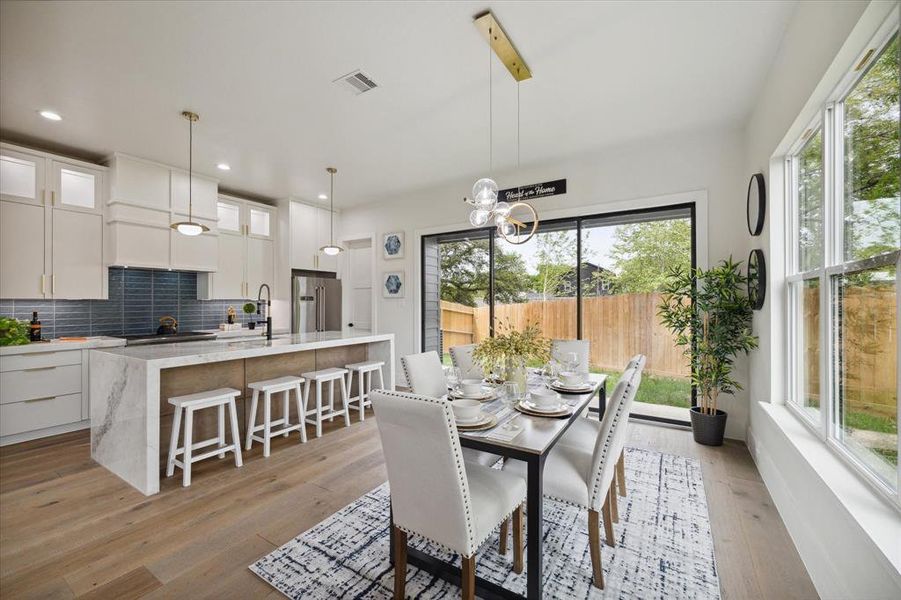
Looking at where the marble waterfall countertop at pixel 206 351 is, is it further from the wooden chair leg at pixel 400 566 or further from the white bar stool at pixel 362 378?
the wooden chair leg at pixel 400 566

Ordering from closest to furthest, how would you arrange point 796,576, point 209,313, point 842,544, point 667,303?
point 842,544
point 796,576
point 667,303
point 209,313

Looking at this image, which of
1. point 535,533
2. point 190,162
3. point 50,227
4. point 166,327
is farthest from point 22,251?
point 535,533

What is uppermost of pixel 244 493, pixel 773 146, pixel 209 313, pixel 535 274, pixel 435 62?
pixel 435 62

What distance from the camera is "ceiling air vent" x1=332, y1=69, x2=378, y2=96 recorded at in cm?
274

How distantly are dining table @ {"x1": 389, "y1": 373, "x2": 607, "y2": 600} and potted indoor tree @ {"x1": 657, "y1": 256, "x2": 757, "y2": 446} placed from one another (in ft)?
6.55

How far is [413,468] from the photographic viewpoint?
4.84 feet

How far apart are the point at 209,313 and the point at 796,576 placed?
6344mm

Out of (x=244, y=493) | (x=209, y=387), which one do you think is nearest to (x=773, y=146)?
(x=244, y=493)

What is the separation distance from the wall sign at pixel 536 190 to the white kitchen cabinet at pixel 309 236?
321cm

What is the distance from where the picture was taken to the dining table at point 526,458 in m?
1.52

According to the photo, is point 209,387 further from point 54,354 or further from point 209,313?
point 209,313

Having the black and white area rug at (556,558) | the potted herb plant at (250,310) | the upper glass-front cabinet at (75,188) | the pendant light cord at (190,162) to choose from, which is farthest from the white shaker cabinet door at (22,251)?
the black and white area rug at (556,558)

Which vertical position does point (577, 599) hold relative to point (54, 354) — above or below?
below

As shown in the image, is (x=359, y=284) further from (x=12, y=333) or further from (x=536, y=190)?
(x=12, y=333)
